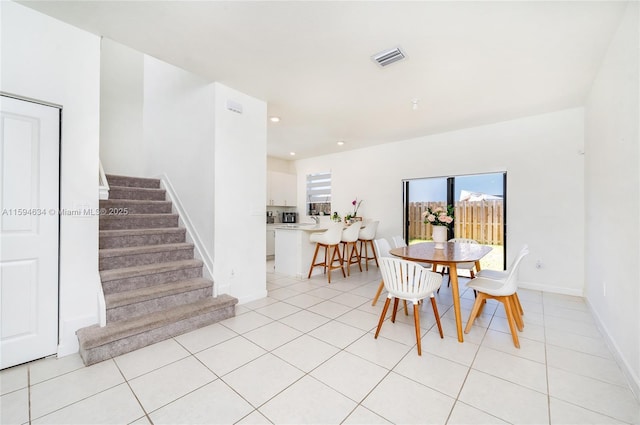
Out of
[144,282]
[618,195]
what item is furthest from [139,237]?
[618,195]

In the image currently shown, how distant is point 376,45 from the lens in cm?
232

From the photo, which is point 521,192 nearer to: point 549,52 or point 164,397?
point 549,52

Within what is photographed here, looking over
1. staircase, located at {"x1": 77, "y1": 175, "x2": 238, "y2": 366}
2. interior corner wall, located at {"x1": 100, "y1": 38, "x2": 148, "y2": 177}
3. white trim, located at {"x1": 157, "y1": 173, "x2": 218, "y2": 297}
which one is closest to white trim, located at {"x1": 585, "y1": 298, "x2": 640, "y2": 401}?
staircase, located at {"x1": 77, "y1": 175, "x2": 238, "y2": 366}

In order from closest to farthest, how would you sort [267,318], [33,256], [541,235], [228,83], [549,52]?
1. [33,256]
2. [549,52]
3. [267,318]
4. [228,83]
5. [541,235]

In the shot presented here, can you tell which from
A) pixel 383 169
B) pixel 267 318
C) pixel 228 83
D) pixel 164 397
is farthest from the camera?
pixel 383 169

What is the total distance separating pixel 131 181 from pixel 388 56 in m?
3.99

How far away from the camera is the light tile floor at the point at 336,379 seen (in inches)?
60.4

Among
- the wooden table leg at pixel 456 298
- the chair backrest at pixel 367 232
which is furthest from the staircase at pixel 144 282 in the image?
the chair backrest at pixel 367 232

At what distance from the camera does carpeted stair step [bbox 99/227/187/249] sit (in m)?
2.94

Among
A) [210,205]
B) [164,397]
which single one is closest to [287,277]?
[210,205]

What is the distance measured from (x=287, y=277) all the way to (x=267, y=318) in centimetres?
177

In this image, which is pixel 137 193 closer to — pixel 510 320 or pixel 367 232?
pixel 367 232

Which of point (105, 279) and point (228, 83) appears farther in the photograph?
point (228, 83)

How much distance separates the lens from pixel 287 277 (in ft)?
15.3
